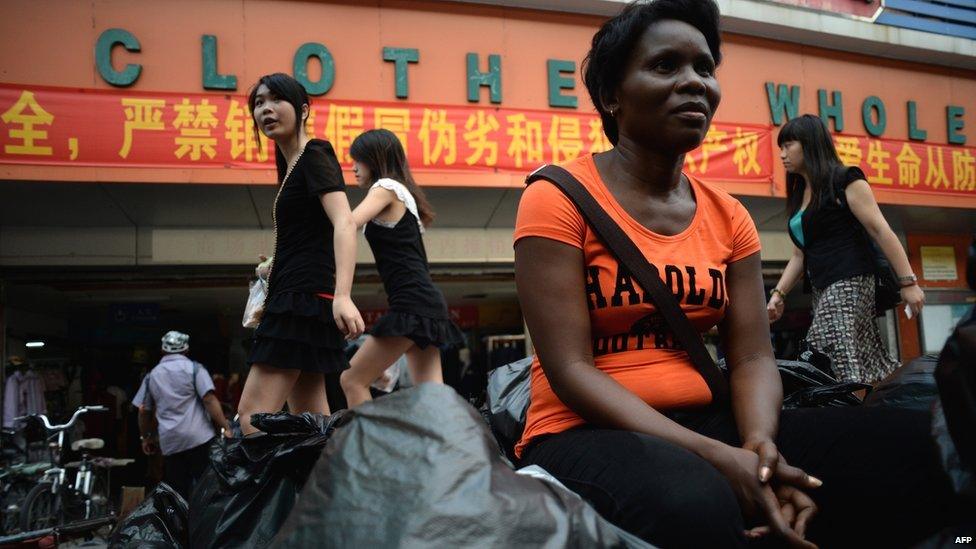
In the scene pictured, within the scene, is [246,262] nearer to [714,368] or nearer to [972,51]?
[714,368]

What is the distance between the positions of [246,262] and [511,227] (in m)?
3.39

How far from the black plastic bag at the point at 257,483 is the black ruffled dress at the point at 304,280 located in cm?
79

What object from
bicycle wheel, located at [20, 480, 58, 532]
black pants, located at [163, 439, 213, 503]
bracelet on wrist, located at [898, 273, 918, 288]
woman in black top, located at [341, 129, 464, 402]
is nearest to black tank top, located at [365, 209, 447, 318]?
woman in black top, located at [341, 129, 464, 402]

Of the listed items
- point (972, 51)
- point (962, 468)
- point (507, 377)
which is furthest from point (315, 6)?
point (972, 51)

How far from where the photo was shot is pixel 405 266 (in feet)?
12.4

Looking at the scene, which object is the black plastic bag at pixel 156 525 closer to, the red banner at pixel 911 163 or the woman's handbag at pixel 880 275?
the woman's handbag at pixel 880 275

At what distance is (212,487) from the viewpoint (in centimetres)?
203

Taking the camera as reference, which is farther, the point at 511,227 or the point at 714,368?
the point at 511,227

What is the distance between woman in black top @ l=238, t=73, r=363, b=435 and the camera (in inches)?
110

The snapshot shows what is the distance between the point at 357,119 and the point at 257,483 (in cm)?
634

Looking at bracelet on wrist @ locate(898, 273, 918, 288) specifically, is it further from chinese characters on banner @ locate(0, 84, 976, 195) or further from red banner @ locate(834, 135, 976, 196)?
red banner @ locate(834, 135, 976, 196)

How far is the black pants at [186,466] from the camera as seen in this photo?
680 centimetres

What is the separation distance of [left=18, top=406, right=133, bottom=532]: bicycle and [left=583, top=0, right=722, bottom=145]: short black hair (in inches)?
263

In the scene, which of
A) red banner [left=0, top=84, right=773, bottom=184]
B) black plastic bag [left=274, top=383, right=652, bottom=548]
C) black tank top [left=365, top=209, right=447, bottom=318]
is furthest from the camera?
red banner [left=0, top=84, right=773, bottom=184]
